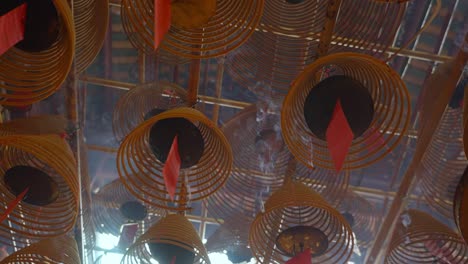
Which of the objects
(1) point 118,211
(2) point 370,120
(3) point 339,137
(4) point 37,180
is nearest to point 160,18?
(3) point 339,137

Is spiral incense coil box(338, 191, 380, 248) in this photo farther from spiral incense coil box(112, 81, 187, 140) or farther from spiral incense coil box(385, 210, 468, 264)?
spiral incense coil box(112, 81, 187, 140)

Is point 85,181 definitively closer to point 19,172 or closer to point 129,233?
point 129,233

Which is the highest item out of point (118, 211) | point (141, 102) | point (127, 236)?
point (141, 102)

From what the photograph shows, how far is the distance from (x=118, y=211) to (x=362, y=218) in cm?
187

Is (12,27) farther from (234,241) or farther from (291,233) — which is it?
(234,241)

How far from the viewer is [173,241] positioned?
7.68 ft

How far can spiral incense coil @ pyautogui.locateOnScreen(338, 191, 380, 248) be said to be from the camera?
371 cm

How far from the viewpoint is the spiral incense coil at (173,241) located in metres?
2.32

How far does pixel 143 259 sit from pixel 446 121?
2.06 m

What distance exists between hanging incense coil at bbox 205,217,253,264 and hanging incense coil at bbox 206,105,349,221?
72 millimetres

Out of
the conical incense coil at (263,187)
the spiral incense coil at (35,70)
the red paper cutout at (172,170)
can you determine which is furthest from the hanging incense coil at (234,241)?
the spiral incense coil at (35,70)

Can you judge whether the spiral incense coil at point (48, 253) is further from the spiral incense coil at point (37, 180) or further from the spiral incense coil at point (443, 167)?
the spiral incense coil at point (443, 167)

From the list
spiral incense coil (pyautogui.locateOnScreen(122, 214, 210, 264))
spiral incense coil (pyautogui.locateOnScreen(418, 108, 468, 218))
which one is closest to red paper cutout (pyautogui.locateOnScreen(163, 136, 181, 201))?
spiral incense coil (pyautogui.locateOnScreen(122, 214, 210, 264))

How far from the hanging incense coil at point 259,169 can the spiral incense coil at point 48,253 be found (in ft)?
3.61
